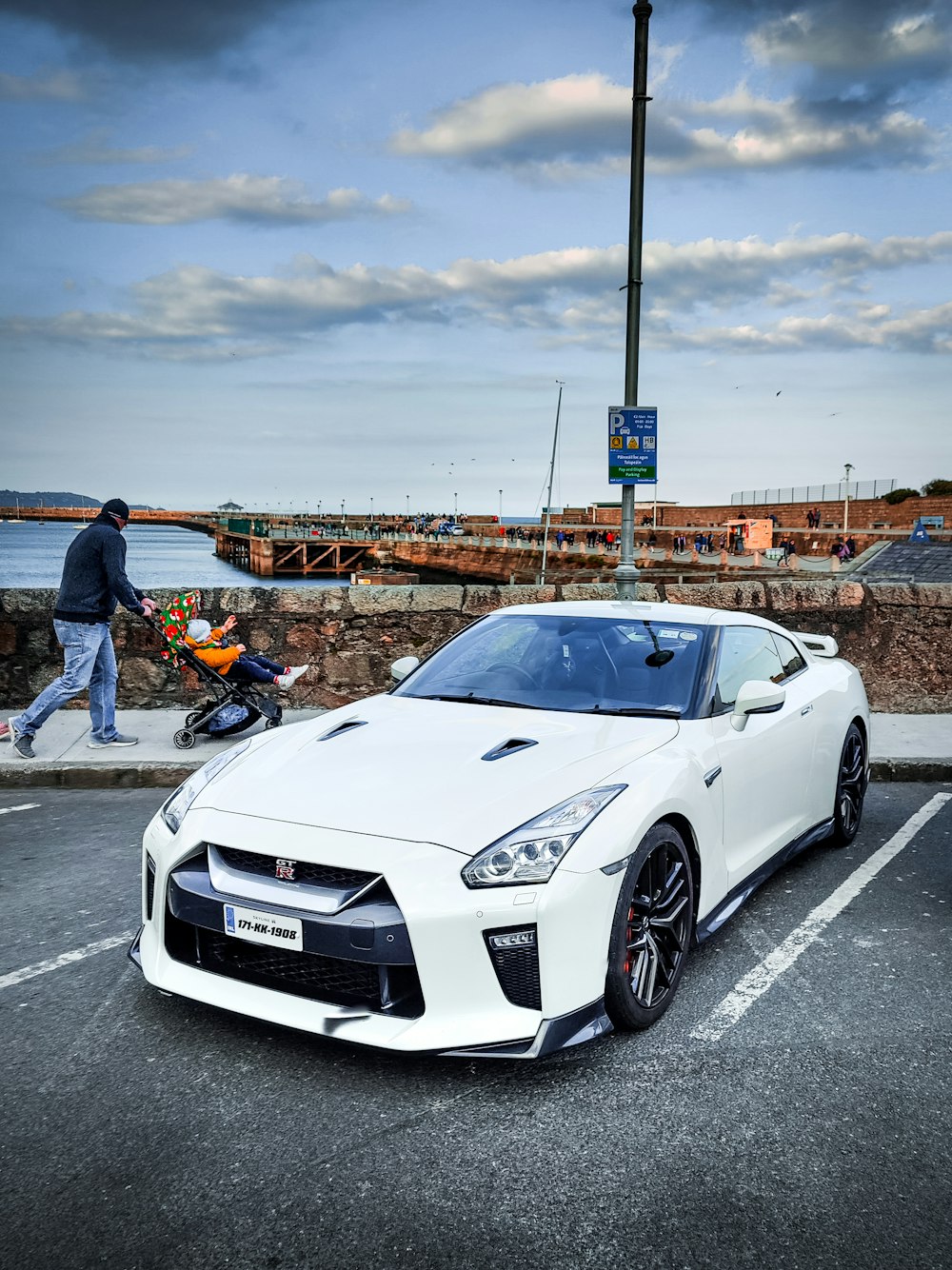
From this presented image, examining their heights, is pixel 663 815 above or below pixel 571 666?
below

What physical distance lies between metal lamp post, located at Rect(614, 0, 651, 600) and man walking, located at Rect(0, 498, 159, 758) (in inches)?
182

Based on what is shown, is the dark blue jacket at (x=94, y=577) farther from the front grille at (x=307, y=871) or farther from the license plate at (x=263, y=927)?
the license plate at (x=263, y=927)

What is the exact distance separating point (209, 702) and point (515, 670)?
4.24 m

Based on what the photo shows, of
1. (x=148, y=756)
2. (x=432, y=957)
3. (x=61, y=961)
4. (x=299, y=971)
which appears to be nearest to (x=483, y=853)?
(x=432, y=957)

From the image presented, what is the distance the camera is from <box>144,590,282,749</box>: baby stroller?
754cm

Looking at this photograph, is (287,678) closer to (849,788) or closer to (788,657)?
(788,657)

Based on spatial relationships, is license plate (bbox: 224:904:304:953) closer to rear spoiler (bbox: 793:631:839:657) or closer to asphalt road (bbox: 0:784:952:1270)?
asphalt road (bbox: 0:784:952:1270)

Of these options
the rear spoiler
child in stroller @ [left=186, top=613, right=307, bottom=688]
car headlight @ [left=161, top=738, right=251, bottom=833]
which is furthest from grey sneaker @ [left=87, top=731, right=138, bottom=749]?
the rear spoiler

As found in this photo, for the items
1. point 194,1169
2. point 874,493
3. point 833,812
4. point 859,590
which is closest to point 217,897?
point 194,1169

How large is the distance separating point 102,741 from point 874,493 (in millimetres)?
76841

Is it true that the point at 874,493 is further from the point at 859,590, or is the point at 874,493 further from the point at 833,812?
the point at 833,812

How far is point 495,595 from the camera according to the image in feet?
31.4

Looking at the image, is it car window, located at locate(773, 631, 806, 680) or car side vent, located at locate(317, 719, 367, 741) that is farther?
car window, located at locate(773, 631, 806, 680)

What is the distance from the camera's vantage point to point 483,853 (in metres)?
2.89
